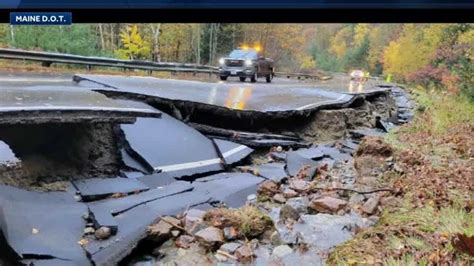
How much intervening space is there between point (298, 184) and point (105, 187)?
1840 mm

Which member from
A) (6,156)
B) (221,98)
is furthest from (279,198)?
(221,98)

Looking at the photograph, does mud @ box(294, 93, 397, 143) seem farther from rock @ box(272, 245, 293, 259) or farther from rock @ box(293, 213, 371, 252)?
rock @ box(272, 245, 293, 259)

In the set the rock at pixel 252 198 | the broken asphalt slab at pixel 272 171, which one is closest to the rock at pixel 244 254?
the rock at pixel 252 198

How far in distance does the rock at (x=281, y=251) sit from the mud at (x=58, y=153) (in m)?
2.12

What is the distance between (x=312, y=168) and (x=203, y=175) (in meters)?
1.30

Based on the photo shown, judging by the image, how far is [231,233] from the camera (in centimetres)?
300

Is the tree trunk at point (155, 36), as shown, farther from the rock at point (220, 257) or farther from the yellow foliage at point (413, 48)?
the rock at point (220, 257)

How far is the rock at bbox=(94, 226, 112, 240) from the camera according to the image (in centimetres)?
315

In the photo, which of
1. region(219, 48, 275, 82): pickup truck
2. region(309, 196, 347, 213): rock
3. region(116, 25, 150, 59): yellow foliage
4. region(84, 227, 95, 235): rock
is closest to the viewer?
region(116, 25, 150, 59): yellow foliage

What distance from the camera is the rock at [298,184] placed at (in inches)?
170

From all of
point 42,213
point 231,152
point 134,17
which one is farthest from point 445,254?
point 231,152

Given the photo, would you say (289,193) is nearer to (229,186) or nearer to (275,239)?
(229,186)

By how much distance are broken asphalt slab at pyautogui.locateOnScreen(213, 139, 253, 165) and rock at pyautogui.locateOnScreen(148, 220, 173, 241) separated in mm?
→ 2057

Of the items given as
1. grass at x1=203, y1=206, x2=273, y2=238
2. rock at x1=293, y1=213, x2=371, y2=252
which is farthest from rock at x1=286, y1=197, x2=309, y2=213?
grass at x1=203, y1=206, x2=273, y2=238
